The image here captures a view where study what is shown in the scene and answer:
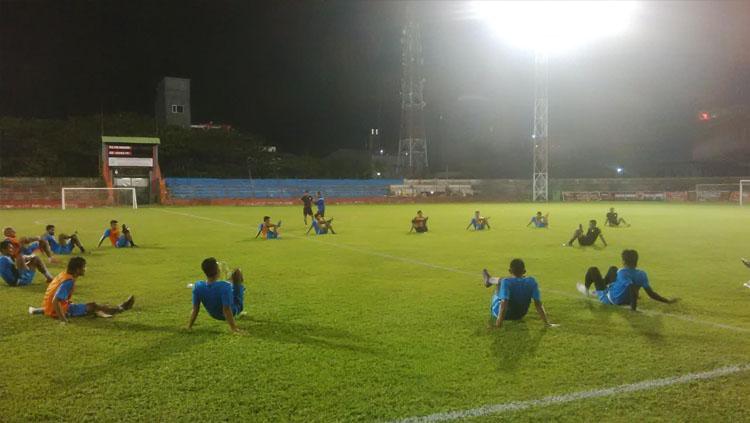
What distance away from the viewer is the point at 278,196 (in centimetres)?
5678

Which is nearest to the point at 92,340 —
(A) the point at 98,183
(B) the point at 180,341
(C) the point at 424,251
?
(B) the point at 180,341

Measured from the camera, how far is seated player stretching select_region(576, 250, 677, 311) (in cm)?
767

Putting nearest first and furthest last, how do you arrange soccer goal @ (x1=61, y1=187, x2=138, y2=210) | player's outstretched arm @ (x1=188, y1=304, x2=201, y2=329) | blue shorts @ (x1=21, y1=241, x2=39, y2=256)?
player's outstretched arm @ (x1=188, y1=304, x2=201, y2=329) < blue shorts @ (x1=21, y1=241, x2=39, y2=256) < soccer goal @ (x1=61, y1=187, x2=138, y2=210)

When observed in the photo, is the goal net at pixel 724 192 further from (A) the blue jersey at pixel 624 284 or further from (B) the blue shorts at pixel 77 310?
(B) the blue shorts at pixel 77 310

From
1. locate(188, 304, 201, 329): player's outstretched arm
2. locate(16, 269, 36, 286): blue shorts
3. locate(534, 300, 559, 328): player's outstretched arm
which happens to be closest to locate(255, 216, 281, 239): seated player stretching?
locate(16, 269, 36, 286): blue shorts

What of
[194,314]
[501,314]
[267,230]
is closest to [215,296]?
[194,314]

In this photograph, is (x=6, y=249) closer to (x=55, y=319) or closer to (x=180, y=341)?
(x=55, y=319)

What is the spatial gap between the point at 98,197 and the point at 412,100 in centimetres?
3554

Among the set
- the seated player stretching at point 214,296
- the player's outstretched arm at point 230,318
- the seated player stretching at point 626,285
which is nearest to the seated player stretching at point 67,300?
the seated player stretching at point 214,296

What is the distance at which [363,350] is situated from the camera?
19.4 feet

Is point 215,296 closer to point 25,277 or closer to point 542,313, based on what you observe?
point 542,313

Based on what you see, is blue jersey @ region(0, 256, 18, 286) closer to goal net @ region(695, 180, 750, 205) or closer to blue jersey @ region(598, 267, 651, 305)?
blue jersey @ region(598, 267, 651, 305)

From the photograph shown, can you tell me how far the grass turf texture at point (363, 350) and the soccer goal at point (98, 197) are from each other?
123ft

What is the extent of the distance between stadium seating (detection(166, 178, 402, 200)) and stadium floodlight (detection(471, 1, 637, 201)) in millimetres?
20894
